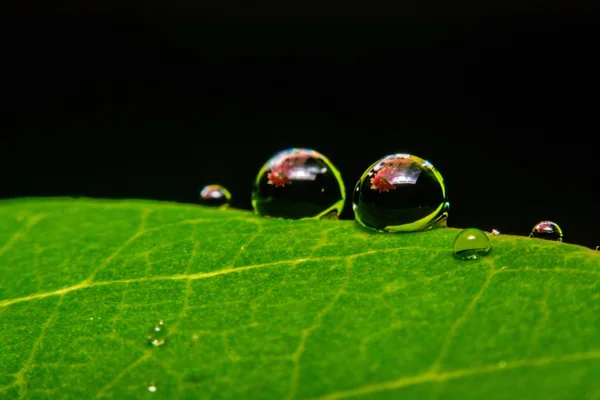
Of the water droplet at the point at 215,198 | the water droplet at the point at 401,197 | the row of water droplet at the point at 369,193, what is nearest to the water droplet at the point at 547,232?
the row of water droplet at the point at 369,193

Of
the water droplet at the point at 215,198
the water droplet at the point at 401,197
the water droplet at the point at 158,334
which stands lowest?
the water droplet at the point at 158,334

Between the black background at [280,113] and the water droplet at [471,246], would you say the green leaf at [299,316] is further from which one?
the black background at [280,113]

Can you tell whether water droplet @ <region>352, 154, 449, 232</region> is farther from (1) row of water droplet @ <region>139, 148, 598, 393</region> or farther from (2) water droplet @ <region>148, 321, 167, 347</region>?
(2) water droplet @ <region>148, 321, 167, 347</region>

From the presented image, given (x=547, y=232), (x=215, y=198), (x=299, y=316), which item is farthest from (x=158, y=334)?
(x=215, y=198)

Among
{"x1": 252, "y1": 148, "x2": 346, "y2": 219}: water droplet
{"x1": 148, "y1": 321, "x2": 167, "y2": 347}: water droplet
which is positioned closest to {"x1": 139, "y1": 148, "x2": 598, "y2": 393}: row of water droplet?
{"x1": 252, "y1": 148, "x2": 346, "y2": 219}: water droplet

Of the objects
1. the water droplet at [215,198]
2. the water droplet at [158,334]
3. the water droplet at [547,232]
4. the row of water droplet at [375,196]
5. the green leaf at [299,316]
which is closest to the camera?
the green leaf at [299,316]

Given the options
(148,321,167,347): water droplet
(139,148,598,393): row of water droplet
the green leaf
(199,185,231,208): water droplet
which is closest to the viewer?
the green leaf

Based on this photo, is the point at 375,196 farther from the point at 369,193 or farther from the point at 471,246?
the point at 471,246

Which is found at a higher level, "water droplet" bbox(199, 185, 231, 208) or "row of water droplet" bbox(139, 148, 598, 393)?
"water droplet" bbox(199, 185, 231, 208)
